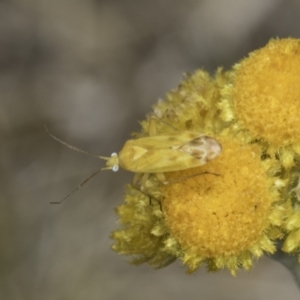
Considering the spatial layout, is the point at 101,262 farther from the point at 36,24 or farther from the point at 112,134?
the point at 36,24

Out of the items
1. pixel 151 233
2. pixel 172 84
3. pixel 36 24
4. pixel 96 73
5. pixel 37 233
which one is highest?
pixel 36 24

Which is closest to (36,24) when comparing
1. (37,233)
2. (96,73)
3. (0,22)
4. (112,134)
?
(0,22)

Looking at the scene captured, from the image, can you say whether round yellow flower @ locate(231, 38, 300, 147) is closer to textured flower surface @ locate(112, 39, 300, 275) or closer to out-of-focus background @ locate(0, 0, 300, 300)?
textured flower surface @ locate(112, 39, 300, 275)

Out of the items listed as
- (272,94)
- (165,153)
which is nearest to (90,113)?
(165,153)

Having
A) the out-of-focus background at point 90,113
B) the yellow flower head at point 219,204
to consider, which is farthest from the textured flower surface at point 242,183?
the out-of-focus background at point 90,113

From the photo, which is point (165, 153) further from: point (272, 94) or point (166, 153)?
point (272, 94)

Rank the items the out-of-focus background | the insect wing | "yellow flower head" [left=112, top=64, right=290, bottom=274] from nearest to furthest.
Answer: "yellow flower head" [left=112, top=64, right=290, bottom=274] < the insect wing < the out-of-focus background

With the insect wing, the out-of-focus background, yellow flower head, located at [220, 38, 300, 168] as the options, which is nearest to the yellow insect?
the insect wing
